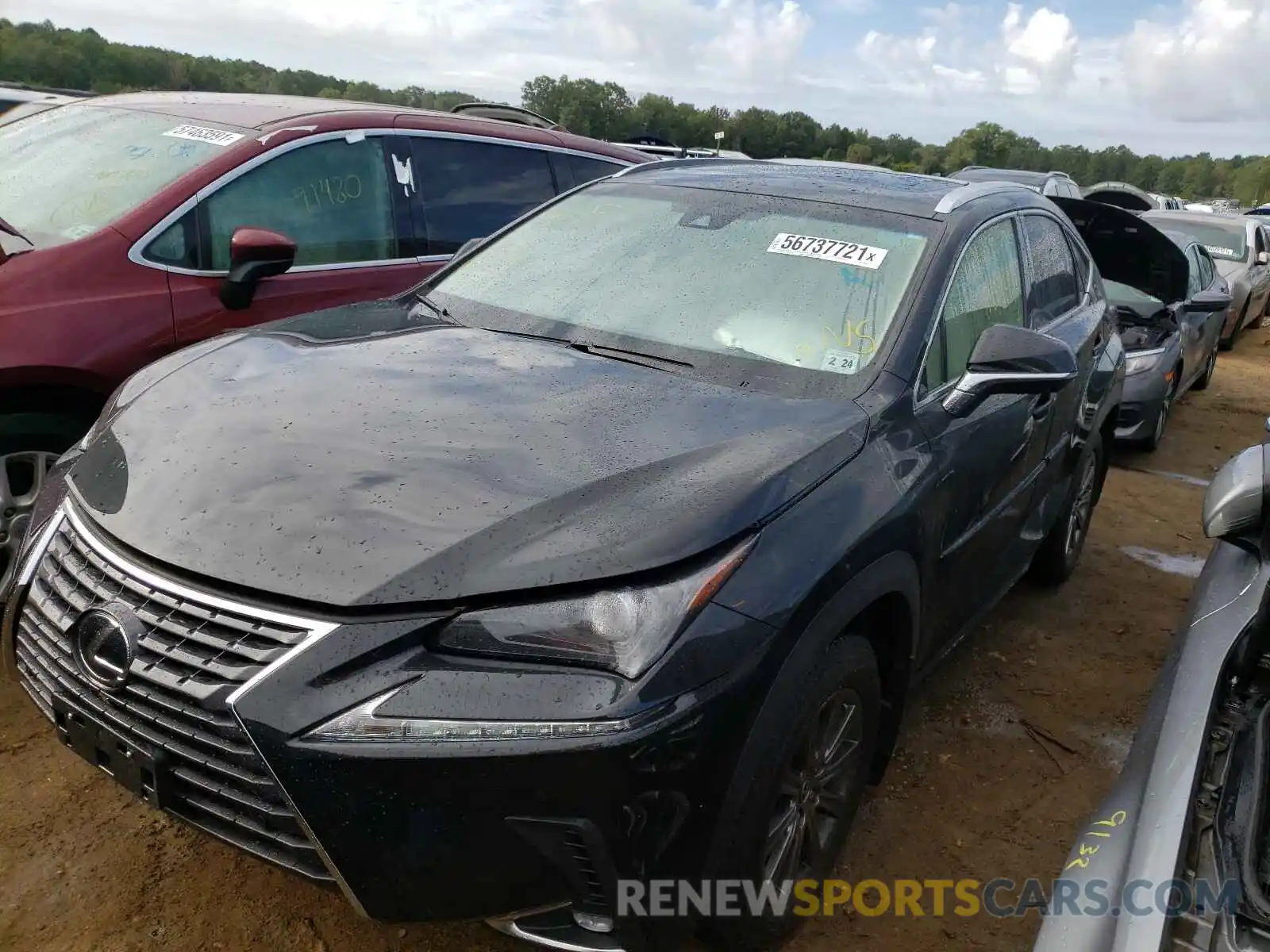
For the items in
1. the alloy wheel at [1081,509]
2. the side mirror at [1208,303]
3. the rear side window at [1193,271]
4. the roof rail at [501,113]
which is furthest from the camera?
the rear side window at [1193,271]

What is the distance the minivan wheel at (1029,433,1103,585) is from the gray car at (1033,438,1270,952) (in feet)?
5.57

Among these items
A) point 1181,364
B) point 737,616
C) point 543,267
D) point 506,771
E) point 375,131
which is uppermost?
point 375,131

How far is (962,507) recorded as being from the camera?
9.20 feet

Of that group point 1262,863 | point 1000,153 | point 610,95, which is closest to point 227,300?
point 1262,863

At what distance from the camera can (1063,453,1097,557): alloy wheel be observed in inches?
175

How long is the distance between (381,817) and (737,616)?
0.71 metres

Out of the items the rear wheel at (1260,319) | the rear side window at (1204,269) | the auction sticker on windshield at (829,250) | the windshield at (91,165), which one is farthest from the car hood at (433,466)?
the rear wheel at (1260,319)

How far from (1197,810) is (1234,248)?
12064 mm

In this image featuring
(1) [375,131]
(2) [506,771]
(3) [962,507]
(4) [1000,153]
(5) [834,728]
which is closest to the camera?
(2) [506,771]

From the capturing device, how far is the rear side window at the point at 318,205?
3.71m

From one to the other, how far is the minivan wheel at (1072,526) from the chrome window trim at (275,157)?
234cm

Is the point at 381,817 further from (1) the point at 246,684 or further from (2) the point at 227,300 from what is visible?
(2) the point at 227,300

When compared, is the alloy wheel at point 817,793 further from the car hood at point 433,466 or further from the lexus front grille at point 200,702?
the lexus front grille at point 200,702

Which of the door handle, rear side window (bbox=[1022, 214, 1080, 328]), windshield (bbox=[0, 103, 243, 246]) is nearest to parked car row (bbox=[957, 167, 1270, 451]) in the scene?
rear side window (bbox=[1022, 214, 1080, 328])
